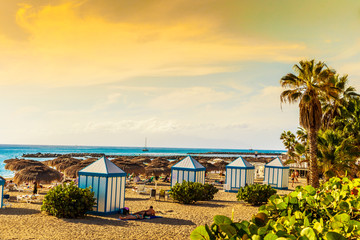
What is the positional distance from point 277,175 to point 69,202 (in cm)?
1968

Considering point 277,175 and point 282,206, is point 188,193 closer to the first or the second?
point 277,175

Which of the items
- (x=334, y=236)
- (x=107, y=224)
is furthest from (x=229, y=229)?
(x=107, y=224)

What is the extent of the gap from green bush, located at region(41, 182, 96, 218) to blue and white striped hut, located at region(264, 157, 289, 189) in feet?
60.9

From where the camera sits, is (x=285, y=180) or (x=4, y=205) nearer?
(x=4, y=205)

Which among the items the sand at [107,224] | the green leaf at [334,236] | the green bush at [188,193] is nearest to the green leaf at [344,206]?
the green leaf at [334,236]

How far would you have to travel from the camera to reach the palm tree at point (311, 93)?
60.1 ft

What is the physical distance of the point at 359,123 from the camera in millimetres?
24938

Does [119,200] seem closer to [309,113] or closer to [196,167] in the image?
[196,167]

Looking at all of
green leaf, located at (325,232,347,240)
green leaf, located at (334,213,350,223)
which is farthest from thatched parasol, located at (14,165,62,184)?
green leaf, located at (325,232,347,240)

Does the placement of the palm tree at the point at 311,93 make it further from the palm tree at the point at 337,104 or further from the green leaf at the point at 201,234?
the green leaf at the point at 201,234

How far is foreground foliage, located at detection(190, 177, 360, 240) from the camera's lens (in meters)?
2.16

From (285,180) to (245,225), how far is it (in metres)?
27.8

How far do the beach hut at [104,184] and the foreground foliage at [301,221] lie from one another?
11.6 meters

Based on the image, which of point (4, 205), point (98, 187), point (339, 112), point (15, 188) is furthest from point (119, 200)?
point (339, 112)
